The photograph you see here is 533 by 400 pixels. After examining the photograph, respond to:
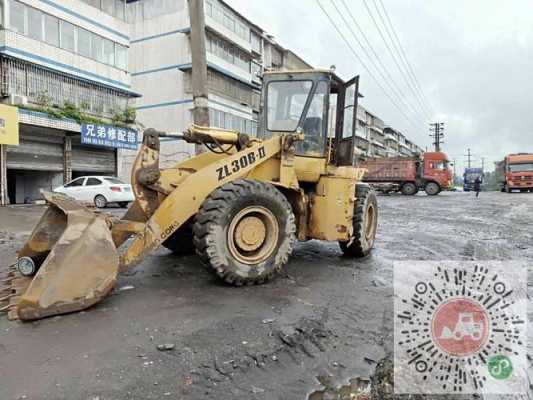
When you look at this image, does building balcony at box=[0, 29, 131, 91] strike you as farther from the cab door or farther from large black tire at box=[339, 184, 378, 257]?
large black tire at box=[339, 184, 378, 257]

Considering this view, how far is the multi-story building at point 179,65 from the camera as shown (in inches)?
1109

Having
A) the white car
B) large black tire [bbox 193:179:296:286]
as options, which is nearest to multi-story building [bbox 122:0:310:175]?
the white car

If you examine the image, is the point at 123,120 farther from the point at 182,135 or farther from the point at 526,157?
the point at 526,157

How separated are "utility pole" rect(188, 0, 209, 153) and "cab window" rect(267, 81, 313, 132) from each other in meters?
2.34

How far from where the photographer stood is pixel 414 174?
3003 cm

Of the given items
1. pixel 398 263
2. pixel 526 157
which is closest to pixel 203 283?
pixel 398 263

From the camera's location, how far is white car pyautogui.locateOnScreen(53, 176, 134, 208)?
53.1 ft

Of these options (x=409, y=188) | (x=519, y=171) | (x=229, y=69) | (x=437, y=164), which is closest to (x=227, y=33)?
(x=229, y=69)

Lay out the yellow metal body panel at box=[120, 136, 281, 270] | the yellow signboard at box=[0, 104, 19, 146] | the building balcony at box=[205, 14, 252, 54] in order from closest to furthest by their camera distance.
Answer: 1. the yellow metal body panel at box=[120, 136, 281, 270]
2. the yellow signboard at box=[0, 104, 19, 146]
3. the building balcony at box=[205, 14, 252, 54]

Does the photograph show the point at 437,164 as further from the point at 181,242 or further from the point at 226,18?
the point at 181,242

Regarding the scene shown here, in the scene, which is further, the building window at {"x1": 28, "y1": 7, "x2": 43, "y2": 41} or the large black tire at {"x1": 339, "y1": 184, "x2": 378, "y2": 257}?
the building window at {"x1": 28, "y1": 7, "x2": 43, "y2": 41}

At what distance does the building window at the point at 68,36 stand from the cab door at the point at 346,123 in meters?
19.3

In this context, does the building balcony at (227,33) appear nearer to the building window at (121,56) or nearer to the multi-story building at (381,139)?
the building window at (121,56)

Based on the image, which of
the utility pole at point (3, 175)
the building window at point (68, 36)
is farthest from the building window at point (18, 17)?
the utility pole at point (3, 175)
